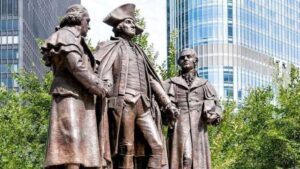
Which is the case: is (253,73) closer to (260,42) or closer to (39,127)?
(260,42)

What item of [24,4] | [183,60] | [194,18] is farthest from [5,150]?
[194,18]

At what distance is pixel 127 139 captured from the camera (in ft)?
42.5

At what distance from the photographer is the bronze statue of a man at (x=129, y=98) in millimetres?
12984

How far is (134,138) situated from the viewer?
13.3 meters

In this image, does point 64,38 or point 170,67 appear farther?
point 170,67

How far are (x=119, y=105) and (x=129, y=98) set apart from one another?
0.66 feet

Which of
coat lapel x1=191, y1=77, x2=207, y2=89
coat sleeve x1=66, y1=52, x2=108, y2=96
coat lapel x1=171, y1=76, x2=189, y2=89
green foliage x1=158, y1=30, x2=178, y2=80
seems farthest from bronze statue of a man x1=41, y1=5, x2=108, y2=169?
green foliage x1=158, y1=30, x2=178, y2=80

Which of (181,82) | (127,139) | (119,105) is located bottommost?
(127,139)

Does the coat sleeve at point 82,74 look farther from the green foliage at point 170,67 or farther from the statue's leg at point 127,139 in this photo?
the green foliage at point 170,67

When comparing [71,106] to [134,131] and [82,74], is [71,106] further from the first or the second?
[134,131]

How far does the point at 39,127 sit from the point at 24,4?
2452 inches

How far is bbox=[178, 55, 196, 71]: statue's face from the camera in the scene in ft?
50.5

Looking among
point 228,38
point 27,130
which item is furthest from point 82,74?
point 228,38

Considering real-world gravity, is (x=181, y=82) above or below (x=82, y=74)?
above
